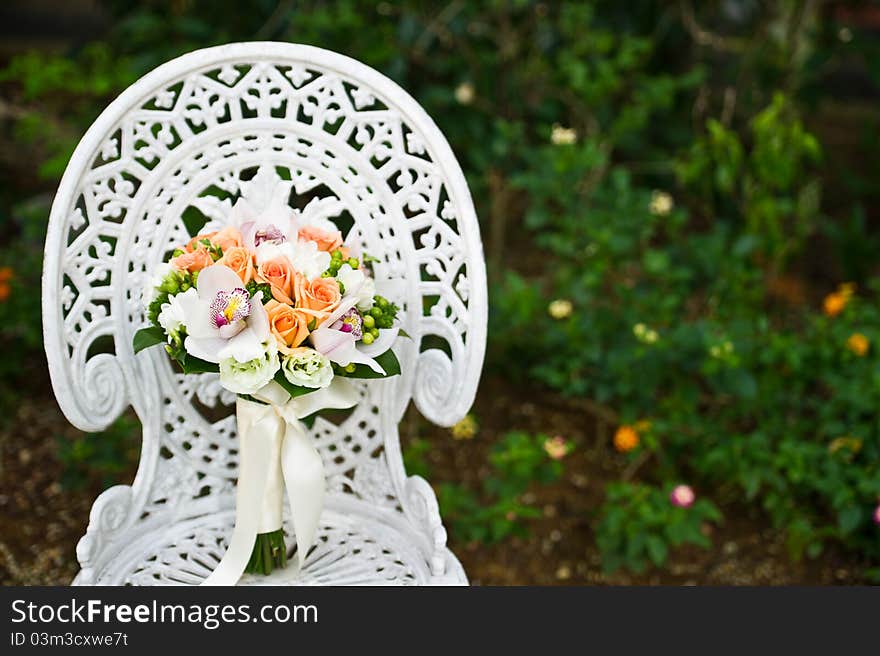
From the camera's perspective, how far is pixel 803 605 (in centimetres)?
171

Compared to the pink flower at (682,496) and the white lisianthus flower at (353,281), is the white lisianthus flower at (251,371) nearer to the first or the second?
the white lisianthus flower at (353,281)

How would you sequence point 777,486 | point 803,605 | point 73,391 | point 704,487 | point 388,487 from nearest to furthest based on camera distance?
1. point 73,391
2. point 803,605
3. point 388,487
4. point 777,486
5. point 704,487

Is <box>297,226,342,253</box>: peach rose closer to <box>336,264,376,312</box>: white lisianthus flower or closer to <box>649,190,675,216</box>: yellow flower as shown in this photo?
<box>336,264,376,312</box>: white lisianthus flower

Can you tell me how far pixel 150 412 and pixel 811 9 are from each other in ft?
9.31

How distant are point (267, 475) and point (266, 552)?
16 cm

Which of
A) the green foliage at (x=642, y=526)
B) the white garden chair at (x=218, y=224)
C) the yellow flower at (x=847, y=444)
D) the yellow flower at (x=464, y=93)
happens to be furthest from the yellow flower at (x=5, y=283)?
the yellow flower at (x=847, y=444)

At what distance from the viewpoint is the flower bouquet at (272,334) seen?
1.46 m

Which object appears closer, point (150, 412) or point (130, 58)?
point (150, 412)

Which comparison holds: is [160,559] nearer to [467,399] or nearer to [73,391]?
[73,391]

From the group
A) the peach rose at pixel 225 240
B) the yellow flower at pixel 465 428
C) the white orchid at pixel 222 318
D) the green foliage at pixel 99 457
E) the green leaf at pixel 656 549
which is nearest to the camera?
the white orchid at pixel 222 318

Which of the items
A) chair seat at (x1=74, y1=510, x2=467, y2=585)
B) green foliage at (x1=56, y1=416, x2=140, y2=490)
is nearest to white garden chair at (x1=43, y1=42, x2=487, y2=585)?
chair seat at (x1=74, y1=510, x2=467, y2=585)

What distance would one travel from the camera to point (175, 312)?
4.83 feet

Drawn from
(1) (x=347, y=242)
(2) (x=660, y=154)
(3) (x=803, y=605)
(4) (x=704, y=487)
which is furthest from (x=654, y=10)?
(3) (x=803, y=605)

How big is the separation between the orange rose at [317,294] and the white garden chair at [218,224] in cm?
23
